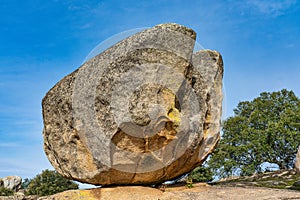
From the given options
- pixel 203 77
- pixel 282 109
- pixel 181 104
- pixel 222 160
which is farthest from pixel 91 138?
pixel 282 109

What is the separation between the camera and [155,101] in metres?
9.14

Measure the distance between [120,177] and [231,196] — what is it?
308 cm

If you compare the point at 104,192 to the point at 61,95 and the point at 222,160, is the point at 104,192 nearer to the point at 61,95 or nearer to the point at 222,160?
the point at 61,95

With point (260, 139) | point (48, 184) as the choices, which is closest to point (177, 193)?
point (260, 139)

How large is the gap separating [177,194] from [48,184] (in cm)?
2513

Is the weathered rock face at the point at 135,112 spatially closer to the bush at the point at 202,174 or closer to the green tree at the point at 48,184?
the bush at the point at 202,174

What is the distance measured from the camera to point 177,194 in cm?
982

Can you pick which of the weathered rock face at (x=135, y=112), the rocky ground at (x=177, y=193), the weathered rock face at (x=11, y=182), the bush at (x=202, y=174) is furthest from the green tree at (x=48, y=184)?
the weathered rock face at (x=135, y=112)

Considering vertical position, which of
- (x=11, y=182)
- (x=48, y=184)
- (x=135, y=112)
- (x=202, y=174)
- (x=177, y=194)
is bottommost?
(x=177, y=194)

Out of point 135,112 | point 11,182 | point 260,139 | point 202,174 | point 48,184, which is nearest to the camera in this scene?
point 135,112

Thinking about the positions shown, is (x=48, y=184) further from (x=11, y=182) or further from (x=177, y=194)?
(x=177, y=194)

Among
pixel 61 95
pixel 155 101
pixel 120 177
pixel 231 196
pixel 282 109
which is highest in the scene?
pixel 282 109

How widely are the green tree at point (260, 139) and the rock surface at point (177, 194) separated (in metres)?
20.4

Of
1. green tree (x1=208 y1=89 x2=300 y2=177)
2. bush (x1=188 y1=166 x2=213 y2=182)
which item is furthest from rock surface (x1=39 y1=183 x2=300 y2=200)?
green tree (x1=208 y1=89 x2=300 y2=177)
